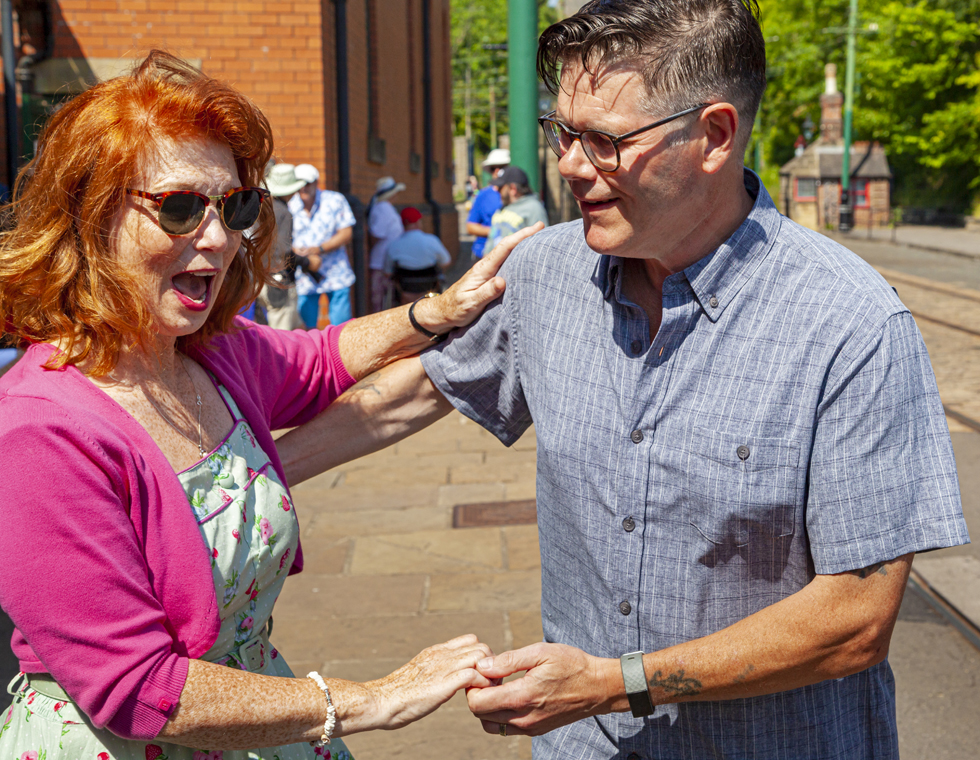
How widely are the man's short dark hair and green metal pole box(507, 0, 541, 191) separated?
13.1ft

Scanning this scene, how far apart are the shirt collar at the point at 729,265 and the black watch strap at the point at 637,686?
0.64 meters

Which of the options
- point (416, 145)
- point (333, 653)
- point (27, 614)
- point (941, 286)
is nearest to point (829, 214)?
point (941, 286)

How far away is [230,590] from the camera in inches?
70.3

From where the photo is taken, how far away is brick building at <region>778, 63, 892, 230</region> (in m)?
38.6

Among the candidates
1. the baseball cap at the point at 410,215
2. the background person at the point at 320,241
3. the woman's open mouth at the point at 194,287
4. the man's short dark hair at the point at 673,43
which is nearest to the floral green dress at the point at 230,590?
the woman's open mouth at the point at 194,287

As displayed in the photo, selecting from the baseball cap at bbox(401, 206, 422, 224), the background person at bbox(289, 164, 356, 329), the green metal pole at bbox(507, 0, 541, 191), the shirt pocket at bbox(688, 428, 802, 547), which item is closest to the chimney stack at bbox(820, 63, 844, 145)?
the baseball cap at bbox(401, 206, 422, 224)

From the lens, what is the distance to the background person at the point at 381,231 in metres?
11.2

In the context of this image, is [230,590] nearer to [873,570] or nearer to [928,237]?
[873,570]

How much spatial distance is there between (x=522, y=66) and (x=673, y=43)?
14.7ft

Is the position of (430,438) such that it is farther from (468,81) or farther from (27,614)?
(468,81)

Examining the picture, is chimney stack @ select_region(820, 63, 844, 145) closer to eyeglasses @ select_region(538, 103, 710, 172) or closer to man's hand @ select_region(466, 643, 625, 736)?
eyeglasses @ select_region(538, 103, 710, 172)

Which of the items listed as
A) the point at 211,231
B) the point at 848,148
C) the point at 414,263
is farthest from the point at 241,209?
the point at 848,148

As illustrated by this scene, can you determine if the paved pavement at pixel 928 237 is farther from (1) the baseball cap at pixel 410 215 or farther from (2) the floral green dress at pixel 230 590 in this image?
(2) the floral green dress at pixel 230 590

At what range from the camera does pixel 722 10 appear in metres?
1.76
